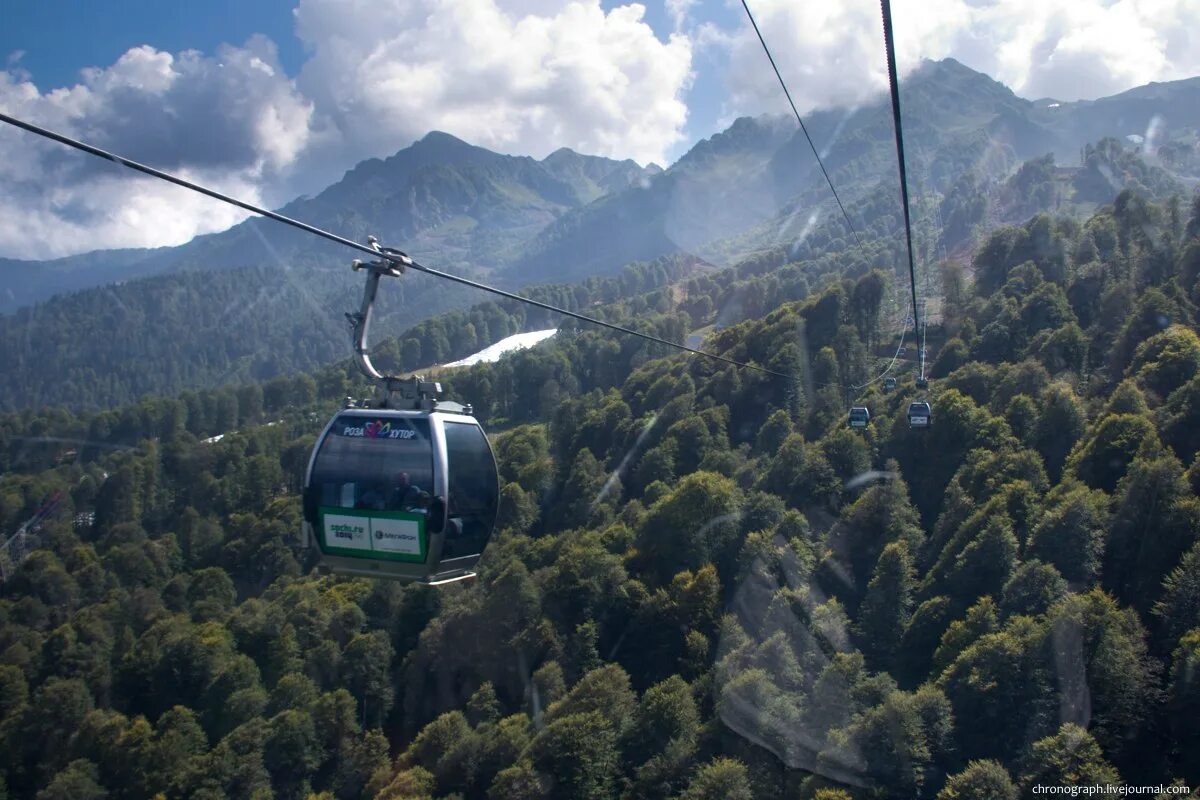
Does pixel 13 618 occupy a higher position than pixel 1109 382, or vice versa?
pixel 1109 382

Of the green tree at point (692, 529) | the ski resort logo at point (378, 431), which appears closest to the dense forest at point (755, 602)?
the green tree at point (692, 529)

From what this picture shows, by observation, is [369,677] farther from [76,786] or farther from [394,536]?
[394,536]

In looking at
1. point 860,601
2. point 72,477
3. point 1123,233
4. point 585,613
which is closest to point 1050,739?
point 860,601

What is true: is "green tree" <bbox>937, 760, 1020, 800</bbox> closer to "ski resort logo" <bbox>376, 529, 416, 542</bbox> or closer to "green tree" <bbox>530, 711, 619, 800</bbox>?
"green tree" <bbox>530, 711, 619, 800</bbox>

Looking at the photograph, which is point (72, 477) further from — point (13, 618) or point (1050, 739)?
point (1050, 739)

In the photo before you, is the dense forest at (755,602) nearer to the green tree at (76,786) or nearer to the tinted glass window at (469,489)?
the green tree at (76,786)

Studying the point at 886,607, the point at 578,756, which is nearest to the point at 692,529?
the point at 886,607
